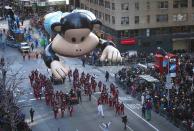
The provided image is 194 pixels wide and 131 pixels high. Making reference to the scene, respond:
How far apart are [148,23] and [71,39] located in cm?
5257

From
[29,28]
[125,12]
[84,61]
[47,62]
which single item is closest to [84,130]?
[47,62]

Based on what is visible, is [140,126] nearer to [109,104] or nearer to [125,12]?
[109,104]

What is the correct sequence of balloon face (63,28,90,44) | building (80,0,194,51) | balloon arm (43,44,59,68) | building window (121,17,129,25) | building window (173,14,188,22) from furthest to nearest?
building window (173,14,188,22)
building window (121,17,129,25)
building (80,0,194,51)
balloon arm (43,44,59,68)
balloon face (63,28,90,44)

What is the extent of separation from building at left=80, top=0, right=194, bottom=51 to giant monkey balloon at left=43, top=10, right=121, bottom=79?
48.2 meters

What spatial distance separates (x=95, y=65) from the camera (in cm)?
6328

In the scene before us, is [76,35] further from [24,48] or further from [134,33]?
[134,33]

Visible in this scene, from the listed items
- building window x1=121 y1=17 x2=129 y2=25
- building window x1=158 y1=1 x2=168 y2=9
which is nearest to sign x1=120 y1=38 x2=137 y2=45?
building window x1=121 y1=17 x2=129 y2=25

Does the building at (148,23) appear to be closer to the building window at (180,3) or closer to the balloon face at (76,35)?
the building window at (180,3)

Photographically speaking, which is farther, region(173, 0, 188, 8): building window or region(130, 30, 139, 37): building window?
region(173, 0, 188, 8): building window

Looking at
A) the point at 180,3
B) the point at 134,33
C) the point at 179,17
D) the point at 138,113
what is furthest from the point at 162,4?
the point at 138,113

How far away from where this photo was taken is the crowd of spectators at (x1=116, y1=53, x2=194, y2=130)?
127ft

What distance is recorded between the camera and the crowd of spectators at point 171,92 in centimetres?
3862

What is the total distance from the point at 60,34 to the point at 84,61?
39.7 m

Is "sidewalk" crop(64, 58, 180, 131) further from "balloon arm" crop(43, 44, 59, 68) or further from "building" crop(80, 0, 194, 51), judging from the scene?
"building" crop(80, 0, 194, 51)
